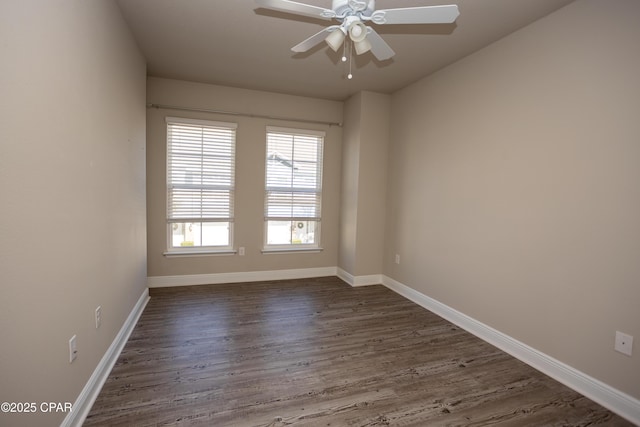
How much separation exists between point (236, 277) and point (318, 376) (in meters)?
2.45

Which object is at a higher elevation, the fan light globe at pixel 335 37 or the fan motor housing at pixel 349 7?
the fan motor housing at pixel 349 7

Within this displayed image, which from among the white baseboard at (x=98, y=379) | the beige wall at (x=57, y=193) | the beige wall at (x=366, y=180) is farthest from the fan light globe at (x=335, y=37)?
the white baseboard at (x=98, y=379)

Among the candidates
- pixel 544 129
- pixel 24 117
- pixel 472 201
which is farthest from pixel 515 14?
pixel 24 117

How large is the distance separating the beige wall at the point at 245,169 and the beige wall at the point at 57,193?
4.92 feet

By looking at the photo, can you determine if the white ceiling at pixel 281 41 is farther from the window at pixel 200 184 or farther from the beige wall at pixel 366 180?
the window at pixel 200 184

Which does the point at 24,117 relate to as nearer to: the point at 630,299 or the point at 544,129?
the point at 544,129

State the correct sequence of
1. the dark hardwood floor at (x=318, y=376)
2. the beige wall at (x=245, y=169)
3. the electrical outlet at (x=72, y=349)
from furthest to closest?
the beige wall at (x=245, y=169) → the dark hardwood floor at (x=318, y=376) → the electrical outlet at (x=72, y=349)

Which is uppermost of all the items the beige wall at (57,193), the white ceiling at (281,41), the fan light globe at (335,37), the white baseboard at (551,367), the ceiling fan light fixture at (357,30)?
the white ceiling at (281,41)

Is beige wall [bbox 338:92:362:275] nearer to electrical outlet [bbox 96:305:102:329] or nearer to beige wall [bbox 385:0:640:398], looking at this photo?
beige wall [bbox 385:0:640:398]

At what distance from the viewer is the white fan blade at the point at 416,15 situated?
63.5 inches

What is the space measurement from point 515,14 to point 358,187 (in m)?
2.44

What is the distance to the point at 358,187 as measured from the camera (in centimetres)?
426

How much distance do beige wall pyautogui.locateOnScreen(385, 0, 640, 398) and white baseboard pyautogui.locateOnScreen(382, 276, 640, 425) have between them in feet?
0.18

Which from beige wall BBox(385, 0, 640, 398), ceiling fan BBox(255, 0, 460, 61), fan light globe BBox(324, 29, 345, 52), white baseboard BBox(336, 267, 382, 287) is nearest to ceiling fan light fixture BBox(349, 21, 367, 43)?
ceiling fan BBox(255, 0, 460, 61)
